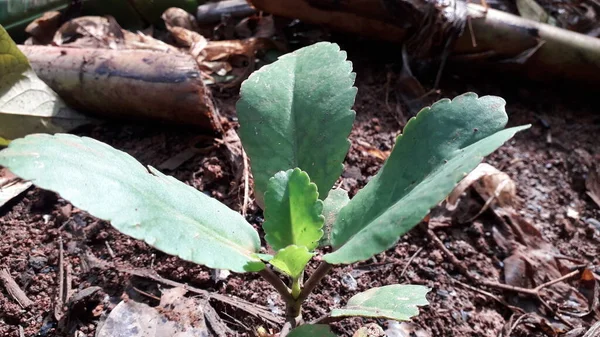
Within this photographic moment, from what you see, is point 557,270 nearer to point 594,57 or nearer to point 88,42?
point 594,57

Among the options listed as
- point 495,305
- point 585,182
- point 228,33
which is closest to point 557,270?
point 495,305

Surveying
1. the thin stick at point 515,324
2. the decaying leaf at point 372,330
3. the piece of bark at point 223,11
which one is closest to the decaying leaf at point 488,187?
the thin stick at point 515,324

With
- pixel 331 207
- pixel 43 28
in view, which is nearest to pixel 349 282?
pixel 331 207

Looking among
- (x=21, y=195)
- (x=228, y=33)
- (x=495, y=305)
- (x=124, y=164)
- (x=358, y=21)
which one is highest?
(x=124, y=164)

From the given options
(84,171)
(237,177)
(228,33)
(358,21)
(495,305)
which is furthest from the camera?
(228,33)

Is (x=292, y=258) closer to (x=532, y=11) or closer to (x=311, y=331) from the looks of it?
(x=311, y=331)

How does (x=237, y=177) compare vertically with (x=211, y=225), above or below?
below

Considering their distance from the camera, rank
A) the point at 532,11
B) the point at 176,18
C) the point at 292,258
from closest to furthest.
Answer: the point at 292,258 → the point at 176,18 → the point at 532,11
